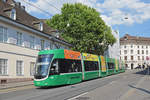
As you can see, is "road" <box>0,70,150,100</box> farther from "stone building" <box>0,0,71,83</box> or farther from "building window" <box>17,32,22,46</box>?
"building window" <box>17,32,22,46</box>

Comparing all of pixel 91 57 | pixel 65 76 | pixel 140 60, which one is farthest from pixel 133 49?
pixel 65 76

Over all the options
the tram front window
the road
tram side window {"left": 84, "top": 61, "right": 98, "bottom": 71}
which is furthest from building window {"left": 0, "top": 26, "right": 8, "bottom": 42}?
tram side window {"left": 84, "top": 61, "right": 98, "bottom": 71}

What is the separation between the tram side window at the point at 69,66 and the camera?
17.6 meters

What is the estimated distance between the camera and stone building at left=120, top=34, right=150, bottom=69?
10156cm

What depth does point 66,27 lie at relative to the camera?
3988 cm

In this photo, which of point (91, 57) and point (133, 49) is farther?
point (133, 49)

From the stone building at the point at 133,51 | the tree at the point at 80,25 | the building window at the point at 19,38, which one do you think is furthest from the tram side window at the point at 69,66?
the stone building at the point at 133,51

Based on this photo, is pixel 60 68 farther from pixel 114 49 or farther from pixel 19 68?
pixel 114 49

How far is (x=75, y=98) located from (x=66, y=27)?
29641 millimetres

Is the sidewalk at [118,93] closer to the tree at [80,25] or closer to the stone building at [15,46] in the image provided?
the stone building at [15,46]

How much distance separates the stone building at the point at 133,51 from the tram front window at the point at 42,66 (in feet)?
288

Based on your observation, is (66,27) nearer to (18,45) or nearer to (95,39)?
(95,39)

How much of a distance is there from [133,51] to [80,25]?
70.4 meters

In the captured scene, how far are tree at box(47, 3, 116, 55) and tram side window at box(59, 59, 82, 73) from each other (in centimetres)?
1716
